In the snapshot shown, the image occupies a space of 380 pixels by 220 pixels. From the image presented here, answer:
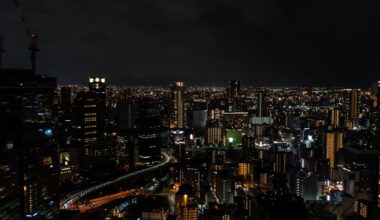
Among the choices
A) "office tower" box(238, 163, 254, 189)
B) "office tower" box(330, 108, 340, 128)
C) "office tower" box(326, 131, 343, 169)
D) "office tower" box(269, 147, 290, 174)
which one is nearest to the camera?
"office tower" box(238, 163, 254, 189)

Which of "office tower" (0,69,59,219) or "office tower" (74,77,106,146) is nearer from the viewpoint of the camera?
"office tower" (0,69,59,219)

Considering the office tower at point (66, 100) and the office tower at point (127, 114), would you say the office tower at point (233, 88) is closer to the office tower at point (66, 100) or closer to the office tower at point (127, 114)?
the office tower at point (127, 114)

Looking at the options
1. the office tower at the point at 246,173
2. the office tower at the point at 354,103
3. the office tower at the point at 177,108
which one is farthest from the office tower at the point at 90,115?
the office tower at the point at 354,103

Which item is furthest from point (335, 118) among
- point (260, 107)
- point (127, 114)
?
point (127, 114)

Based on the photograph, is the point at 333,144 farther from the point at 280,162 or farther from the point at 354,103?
the point at 354,103

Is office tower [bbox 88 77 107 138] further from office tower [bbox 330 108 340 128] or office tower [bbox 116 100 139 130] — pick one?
office tower [bbox 330 108 340 128]

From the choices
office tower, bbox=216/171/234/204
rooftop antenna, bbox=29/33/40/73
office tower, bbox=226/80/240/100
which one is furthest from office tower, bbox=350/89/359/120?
rooftop antenna, bbox=29/33/40/73
